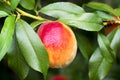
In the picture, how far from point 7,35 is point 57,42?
0.14 meters

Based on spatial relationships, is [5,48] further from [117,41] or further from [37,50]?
[117,41]

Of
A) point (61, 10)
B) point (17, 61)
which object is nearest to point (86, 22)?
point (61, 10)

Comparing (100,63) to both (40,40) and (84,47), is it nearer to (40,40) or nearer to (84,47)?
(84,47)

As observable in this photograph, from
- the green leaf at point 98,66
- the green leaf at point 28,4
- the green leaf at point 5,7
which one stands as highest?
the green leaf at point 5,7

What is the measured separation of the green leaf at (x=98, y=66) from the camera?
1.03m

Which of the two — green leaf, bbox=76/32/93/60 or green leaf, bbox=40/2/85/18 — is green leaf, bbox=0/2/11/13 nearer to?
green leaf, bbox=40/2/85/18

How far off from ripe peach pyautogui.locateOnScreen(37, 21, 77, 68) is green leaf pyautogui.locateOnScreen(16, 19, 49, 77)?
29mm

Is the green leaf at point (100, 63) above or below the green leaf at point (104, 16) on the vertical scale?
below

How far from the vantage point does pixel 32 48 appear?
0.87 m

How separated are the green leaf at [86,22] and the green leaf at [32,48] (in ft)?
0.37

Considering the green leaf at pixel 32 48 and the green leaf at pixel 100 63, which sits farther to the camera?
the green leaf at pixel 100 63

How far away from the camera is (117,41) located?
104cm

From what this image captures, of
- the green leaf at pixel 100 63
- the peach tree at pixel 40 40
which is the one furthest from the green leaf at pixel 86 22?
the green leaf at pixel 100 63

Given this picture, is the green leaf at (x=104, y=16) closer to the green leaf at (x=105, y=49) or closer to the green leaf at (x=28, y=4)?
the green leaf at (x=105, y=49)
